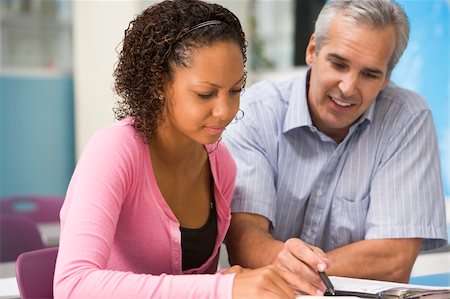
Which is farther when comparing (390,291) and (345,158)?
(345,158)

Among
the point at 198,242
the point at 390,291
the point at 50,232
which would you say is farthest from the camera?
the point at 50,232

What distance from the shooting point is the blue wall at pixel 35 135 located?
3998mm

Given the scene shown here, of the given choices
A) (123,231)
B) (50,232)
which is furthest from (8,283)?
(50,232)

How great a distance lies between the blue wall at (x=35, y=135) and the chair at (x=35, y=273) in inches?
104

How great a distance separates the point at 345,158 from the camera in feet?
6.07

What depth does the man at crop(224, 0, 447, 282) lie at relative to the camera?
1720 millimetres

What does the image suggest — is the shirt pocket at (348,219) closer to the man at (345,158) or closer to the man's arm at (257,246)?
the man at (345,158)

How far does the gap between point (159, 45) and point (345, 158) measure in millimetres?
734

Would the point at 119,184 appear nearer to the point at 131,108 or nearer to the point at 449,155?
the point at 131,108

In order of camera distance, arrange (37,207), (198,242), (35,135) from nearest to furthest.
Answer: (198,242), (37,207), (35,135)

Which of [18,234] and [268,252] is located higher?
[268,252]

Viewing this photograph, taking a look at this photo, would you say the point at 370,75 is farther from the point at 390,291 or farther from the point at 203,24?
the point at 390,291

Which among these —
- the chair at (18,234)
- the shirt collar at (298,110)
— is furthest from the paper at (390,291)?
the chair at (18,234)

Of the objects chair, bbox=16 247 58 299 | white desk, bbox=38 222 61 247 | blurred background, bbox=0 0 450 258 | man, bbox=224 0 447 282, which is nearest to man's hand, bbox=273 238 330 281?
man, bbox=224 0 447 282
